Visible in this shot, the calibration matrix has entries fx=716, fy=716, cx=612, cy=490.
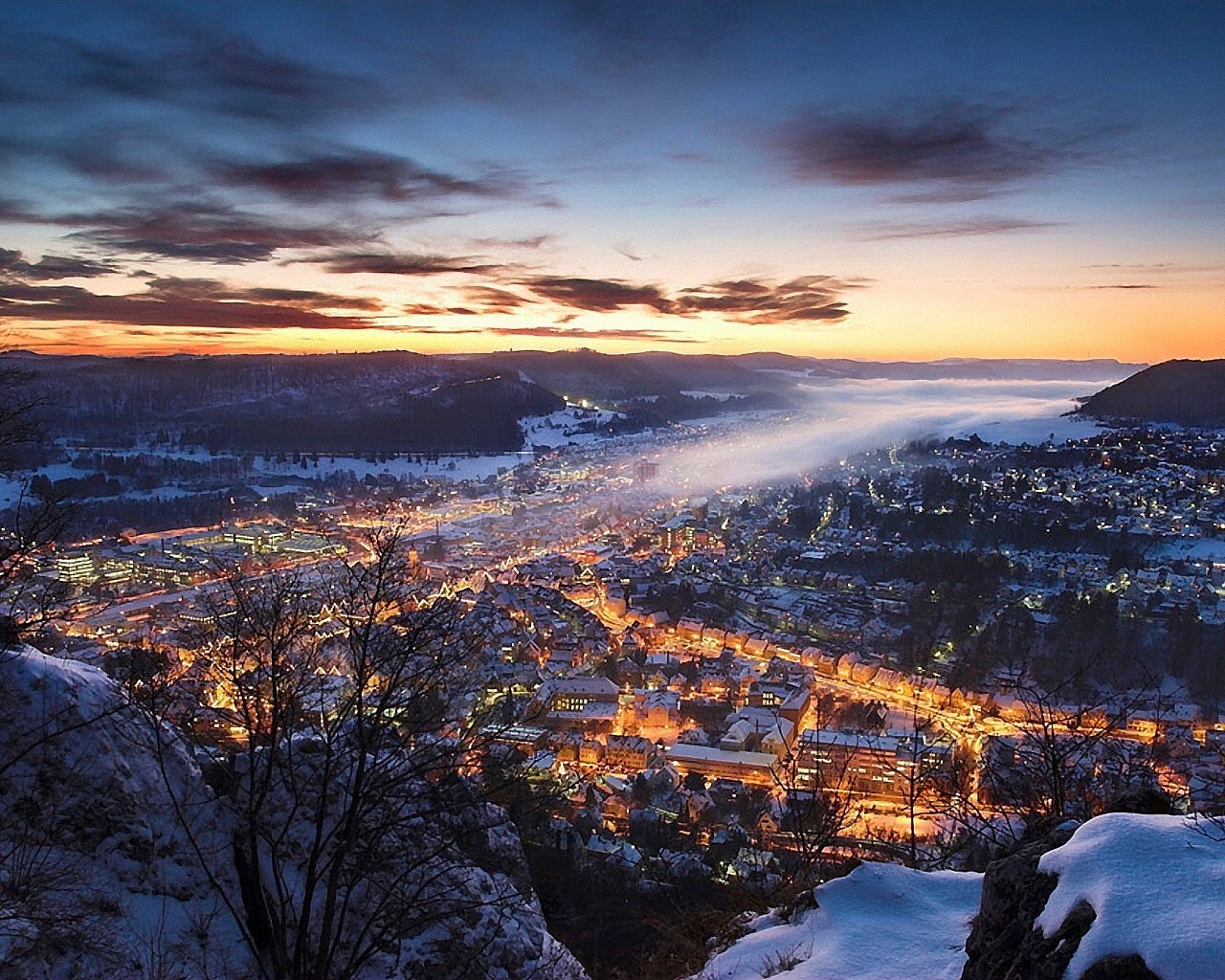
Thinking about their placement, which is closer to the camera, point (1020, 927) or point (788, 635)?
point (1020, 927)

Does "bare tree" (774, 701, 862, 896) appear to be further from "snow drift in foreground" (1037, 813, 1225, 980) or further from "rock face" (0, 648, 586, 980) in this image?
"snow drift in foreground" (1037, 813, 1225, 980)

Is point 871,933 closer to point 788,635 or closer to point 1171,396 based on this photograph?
point 788,635

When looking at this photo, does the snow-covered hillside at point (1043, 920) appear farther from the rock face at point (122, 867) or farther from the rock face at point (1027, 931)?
the rock face at point (122, 867)

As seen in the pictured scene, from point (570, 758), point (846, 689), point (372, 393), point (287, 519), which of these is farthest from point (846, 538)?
point (372, 393)

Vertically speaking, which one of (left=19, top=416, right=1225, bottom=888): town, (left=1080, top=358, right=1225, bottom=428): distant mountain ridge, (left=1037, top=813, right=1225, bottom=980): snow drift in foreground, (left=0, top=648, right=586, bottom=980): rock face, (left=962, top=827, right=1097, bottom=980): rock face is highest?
(left=1080, top=358, right=1225, bottom=428): distant mountain ridge

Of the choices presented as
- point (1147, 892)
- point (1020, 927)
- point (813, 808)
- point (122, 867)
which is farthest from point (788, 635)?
point (1147, 892)

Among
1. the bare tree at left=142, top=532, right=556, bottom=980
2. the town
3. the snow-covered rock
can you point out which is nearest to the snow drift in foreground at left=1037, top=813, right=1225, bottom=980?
the town
